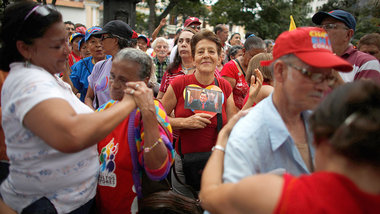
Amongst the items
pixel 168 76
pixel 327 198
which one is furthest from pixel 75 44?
pixel 327 198

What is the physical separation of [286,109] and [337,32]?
2.28m

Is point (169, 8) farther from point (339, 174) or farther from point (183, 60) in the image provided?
point (339, 174)

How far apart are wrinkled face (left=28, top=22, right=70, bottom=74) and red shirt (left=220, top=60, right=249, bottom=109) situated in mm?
2742

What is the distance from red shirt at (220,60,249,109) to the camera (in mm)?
4000

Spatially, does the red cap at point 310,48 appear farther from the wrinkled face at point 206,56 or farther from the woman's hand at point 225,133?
the wrinkled face at point 206,56

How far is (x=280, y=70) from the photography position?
1551 mm

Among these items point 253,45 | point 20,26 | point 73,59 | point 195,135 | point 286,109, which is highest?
point 20,26

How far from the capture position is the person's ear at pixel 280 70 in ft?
5.01

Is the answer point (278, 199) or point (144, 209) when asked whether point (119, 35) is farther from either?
point (278, 199)

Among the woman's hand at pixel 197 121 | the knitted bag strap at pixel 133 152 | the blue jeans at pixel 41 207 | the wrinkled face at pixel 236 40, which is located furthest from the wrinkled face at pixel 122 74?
the wrinkled face at pixel 236 40

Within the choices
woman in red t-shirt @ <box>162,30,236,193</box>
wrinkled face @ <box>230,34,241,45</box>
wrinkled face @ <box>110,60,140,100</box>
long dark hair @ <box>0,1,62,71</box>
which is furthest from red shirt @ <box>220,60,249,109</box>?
wrinkled face @ <box>230,34,241,45</box>

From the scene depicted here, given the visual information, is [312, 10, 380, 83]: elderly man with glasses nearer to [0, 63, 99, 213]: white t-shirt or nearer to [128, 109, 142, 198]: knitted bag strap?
[128, 109, 142, 198]: knitted bag strap

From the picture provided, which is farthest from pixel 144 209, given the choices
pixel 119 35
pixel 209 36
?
pixel 119 35

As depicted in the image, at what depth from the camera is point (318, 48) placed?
1.48m
